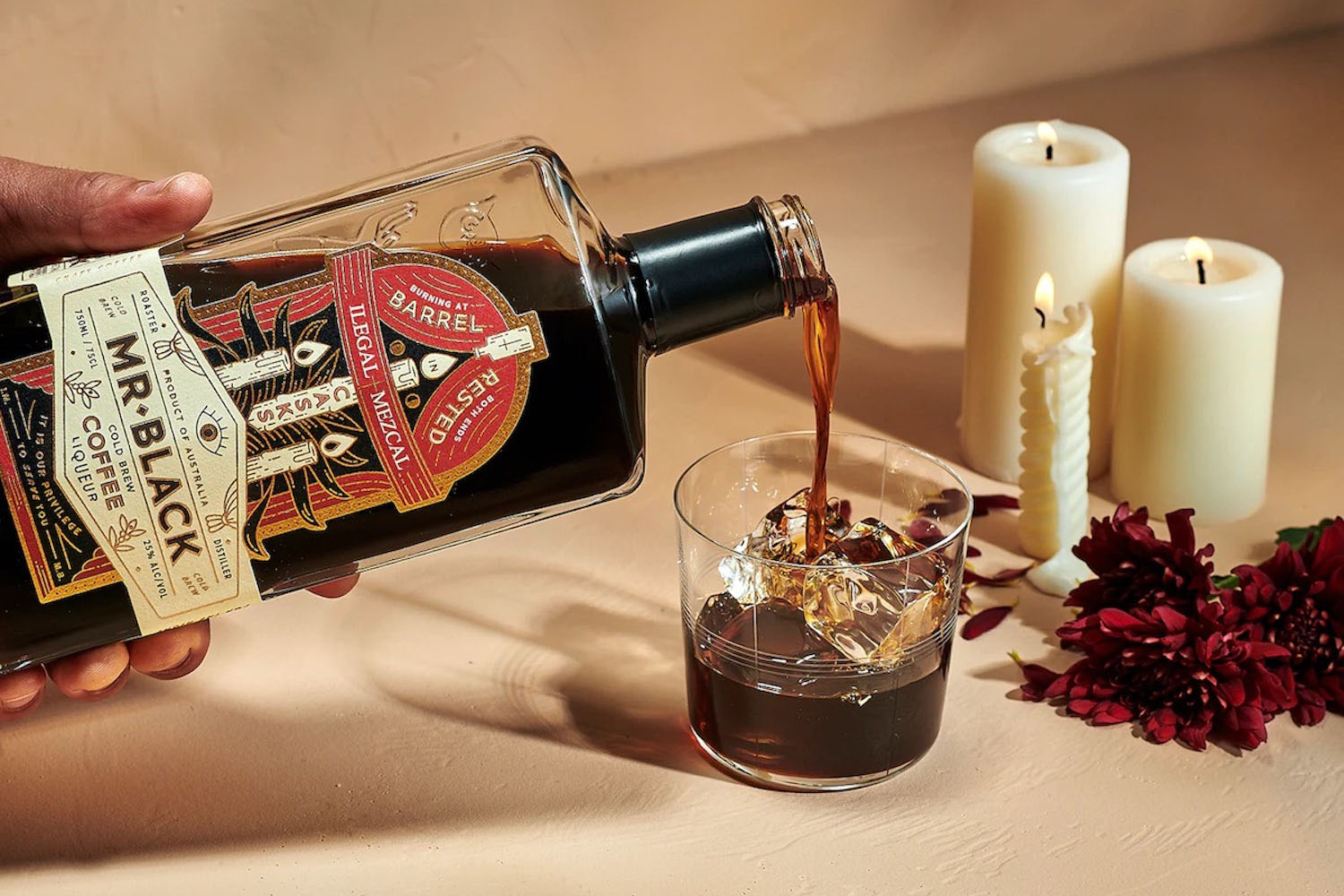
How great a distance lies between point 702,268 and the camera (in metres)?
0.58

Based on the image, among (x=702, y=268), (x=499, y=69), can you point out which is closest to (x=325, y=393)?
(x=702, y=268)

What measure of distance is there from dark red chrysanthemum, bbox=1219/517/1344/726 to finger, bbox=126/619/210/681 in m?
0.46

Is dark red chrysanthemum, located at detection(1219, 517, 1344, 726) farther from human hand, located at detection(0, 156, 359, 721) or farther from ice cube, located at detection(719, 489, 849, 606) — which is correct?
human hand, located at detection(0, 156, 359, 721)

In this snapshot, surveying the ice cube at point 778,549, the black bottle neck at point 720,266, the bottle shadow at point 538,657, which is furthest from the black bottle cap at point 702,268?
the bottle shadow at point 538,657

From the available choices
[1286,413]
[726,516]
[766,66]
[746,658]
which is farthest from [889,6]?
[746,658]

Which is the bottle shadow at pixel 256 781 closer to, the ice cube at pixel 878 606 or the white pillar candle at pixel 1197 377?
the ice cube at pixel 878 606

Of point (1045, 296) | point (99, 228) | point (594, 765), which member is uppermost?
point (99, 228)

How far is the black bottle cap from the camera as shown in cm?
58

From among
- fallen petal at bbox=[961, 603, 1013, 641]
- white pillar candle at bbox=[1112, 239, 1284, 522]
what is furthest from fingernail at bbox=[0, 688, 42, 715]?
white pillar candle at bbox=[1112, 239, 1284, 522]

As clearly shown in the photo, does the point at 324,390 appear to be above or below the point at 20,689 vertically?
above

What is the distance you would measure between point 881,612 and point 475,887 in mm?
194

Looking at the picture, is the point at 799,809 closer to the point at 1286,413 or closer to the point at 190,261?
the point at 190,261

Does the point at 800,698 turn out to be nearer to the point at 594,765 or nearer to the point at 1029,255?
the point at 594,765

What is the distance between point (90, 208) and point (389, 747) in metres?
0.27
